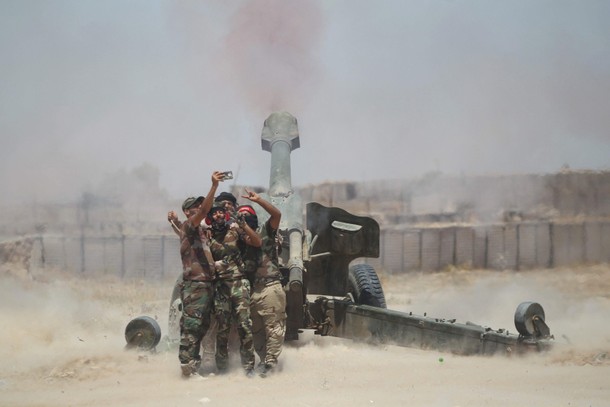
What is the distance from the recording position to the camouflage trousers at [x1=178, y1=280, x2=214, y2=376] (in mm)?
7277

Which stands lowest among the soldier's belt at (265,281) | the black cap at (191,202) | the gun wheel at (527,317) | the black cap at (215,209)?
the gun wheel at (527,317)

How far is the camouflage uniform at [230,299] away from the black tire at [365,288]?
3.20 metres

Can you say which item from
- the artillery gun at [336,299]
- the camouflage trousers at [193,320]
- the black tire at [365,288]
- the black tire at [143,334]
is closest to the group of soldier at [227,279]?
the camouflage trousers at [193,320]

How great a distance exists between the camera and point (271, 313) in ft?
25.1

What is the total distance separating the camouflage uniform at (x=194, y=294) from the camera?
24.0 ft

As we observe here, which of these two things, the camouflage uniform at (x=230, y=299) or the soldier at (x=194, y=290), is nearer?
the soldier at (x=194, y=290)

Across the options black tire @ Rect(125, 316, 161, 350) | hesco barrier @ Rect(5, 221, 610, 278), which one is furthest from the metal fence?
black tire @ Rect(125, 316, 161, 350)

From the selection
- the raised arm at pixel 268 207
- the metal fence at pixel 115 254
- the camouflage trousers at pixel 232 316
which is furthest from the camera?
the metal fence at pixel 115 254

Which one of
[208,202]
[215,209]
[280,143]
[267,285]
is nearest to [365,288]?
[280,143]

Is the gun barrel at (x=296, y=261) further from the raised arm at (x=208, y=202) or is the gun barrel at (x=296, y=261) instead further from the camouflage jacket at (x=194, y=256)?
the raised arm at (x=208, y=202)

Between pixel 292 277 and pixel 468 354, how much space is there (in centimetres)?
189

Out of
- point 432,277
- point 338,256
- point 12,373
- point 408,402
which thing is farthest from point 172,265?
point 408,402

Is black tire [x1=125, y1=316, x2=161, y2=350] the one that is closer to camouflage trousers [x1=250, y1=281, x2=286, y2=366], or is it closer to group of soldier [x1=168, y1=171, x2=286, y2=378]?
group of soldier [x1=168, y1=171, x2=286, y2=378]

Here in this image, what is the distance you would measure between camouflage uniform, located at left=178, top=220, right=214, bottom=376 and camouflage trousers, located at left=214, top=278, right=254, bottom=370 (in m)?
0.10
